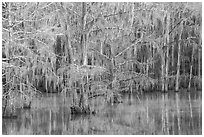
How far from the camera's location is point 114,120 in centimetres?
862

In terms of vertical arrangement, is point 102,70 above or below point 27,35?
below

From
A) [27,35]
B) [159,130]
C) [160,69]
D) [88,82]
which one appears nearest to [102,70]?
[88,82]

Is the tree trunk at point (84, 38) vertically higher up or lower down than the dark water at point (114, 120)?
higher up

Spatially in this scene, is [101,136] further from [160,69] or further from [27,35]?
[160,69]

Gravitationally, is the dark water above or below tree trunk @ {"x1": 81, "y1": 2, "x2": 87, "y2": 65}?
below

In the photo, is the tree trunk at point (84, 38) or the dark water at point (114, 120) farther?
the tree trunk at point (84, 38)

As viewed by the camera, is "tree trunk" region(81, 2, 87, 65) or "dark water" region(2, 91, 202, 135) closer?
"dark water" region(2, 91, 202, 135)

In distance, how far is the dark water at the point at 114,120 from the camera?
24.6 feet

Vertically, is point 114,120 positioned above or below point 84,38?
below

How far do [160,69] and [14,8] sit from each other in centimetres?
974

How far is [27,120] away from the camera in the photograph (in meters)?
8.95

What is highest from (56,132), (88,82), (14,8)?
(14,8)

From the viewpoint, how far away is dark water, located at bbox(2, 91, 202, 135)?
7508 millimetres

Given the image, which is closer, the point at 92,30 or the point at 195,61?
the point at 92,30
